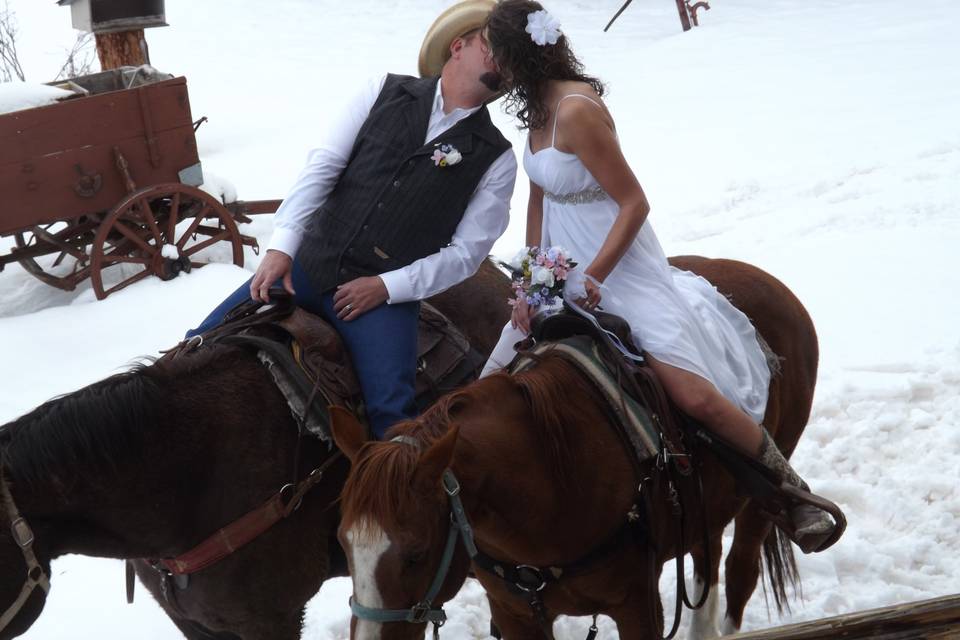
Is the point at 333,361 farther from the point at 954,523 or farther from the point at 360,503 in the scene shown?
the point at 954,523

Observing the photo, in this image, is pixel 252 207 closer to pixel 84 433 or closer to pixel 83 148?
pixel 83 148

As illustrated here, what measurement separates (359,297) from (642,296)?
918mm

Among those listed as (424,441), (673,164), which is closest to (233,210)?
(673,164)

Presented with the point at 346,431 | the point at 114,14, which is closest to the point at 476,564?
the point at 346,431

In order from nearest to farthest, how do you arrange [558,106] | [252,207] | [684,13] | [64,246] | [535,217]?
1. [558,106]
2. [535,217]
3. [64,246]
4. [252,207]
5. [684,13]

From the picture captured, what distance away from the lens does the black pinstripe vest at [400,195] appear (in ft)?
10.6

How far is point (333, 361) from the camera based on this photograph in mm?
3018

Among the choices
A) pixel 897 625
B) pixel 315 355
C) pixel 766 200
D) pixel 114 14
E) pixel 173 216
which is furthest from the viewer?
pixel 114 14

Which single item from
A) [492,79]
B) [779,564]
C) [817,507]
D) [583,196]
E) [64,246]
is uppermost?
[492,79]

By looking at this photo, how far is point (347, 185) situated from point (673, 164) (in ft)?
24.5

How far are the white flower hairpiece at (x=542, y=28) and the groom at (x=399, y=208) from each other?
381 mm

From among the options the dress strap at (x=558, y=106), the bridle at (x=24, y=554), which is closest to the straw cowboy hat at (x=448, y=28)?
the dress strap at (x=558, y=106)

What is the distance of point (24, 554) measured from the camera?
233 centimetres

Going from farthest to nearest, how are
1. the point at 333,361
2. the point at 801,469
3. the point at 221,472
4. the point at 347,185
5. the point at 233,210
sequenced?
the point at 233,210 < the point at 801,469 < the point at 347,185 < the point at 333,361 < the point at 221,472
